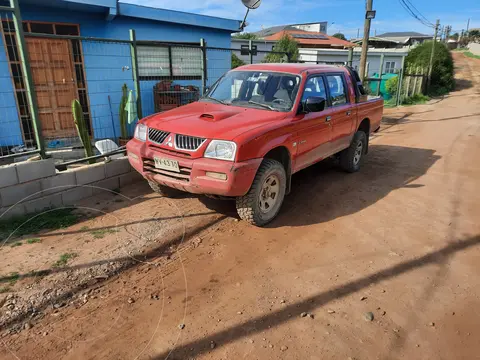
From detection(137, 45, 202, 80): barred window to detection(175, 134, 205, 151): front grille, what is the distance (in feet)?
17.5

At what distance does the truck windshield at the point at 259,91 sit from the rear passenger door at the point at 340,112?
0.98 m

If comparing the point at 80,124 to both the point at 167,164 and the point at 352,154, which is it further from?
the point at 352,154

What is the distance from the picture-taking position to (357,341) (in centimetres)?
268

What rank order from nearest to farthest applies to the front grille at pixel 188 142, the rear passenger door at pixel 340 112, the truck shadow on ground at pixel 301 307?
1. the truck shadow on ground at pixel 301 307
2. the front grille at pixel 188 142
3. the rear passenger door at pixel 340 112

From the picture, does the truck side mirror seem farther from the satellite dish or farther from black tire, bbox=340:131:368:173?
the satellite dish

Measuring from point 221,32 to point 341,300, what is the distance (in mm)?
9910

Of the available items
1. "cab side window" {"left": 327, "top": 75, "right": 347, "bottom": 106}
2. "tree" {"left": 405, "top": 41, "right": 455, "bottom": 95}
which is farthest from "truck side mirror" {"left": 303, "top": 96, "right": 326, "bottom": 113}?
"tree" {"left": 405, "top": 41, "right": 455, "bottom": 95}

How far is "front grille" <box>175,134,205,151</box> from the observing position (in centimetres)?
398

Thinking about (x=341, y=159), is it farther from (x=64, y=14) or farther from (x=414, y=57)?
(x=414, y=57)

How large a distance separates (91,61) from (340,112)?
19.8 feet

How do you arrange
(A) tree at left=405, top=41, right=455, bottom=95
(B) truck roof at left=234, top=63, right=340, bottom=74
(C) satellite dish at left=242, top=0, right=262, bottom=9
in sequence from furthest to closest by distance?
1. (A) tree at left=405, top=41, right=455, bottom=95
2. (C) satellite dish at left=242, top=0, right=262, bottom=9
3. (B) truck roof at left=234, top=63, right=340, bottom=74

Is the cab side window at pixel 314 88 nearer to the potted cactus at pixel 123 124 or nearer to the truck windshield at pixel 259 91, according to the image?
the truck windshield at pixel 259 91

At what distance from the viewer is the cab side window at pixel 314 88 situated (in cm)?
500

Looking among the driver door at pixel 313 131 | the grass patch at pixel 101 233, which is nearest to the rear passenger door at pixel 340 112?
the driver door at pixel 313 131
